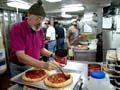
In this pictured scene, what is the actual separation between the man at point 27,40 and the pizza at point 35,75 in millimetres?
67

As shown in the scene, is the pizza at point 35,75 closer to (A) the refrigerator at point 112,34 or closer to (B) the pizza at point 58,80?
(B) the pizza at point 58,80

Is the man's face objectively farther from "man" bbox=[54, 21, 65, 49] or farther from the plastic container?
"man" bbox=[54, 21, 65, 49]

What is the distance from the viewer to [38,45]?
7.04 feet

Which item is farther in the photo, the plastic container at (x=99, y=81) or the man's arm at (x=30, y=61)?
the man's arm at (x=30, y=61)

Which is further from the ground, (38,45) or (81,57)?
→ (38,45)

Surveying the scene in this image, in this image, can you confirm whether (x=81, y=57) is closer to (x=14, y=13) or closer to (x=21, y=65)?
(x=21, y=65)

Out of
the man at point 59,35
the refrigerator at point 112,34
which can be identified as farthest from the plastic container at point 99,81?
the man at point 59,35

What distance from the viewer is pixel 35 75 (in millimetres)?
1531

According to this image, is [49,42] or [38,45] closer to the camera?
[38,45]

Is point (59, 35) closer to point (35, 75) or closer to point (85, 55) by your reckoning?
point (85, 55)

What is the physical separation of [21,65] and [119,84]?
1223 millimetres

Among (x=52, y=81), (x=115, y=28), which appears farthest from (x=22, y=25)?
(x=115, y=28)

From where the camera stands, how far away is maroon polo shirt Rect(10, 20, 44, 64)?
71.2 inches

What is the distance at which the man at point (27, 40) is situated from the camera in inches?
68.1
